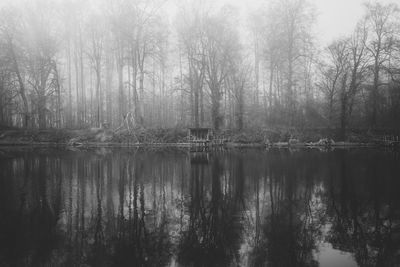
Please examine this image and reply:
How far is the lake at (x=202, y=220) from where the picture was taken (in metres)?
5.69

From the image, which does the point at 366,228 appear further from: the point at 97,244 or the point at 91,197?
the point at 91,197

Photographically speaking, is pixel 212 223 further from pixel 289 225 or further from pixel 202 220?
pixel 289 225

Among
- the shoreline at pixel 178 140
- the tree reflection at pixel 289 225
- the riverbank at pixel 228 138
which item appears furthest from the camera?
the riverbank at pixel 228 138

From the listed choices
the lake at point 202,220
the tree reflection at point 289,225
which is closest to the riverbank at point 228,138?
the lake at point 202,220

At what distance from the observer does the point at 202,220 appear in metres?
7.69

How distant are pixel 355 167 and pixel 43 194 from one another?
14.1 meters

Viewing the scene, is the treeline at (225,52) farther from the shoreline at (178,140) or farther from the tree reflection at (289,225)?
the tree reflection at (289,225)

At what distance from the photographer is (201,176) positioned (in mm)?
13758

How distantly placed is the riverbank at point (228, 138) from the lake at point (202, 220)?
70.1 feet

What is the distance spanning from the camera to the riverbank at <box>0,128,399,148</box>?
3431 cm

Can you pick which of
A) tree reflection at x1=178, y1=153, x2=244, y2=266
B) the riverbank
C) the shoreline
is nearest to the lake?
tree reflection at x1=178, y1=153, x2=244, y2=266

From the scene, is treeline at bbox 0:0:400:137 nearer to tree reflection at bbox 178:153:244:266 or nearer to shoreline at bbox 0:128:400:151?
shoreline at bbox 0:128:400:151

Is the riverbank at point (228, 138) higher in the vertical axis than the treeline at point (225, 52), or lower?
lower

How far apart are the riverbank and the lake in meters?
21.4
